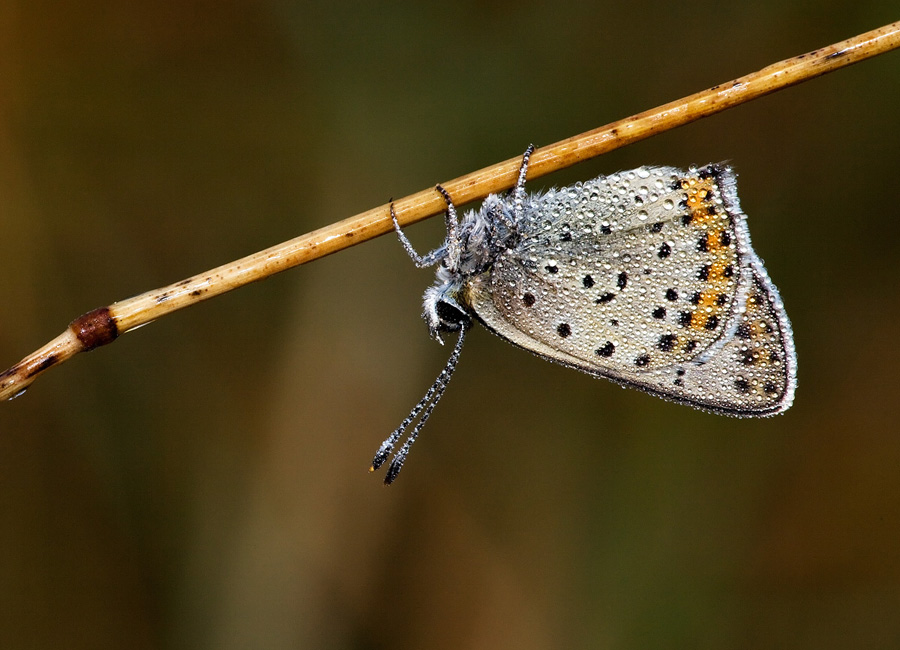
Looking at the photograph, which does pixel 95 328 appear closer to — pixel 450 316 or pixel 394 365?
pixel 450 316

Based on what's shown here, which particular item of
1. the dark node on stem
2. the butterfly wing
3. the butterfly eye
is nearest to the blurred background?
the butterfly eye

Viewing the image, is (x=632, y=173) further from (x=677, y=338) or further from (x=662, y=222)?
(x=677, y=338)

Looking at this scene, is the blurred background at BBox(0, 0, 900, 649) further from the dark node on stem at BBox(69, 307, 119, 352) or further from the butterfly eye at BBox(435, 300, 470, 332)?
the dark node on stem at BBox(69, 307, 119, 352)

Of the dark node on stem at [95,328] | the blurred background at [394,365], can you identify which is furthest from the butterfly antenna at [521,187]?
the blurred background at [394,365]

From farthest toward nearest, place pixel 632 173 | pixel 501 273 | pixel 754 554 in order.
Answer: pixel 754 554
pixel 501 273
pixel 632 173

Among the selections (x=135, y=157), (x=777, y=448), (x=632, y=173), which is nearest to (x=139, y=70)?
(x=135, y=157)

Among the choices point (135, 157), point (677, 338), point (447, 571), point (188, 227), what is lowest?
point (447, 571)
